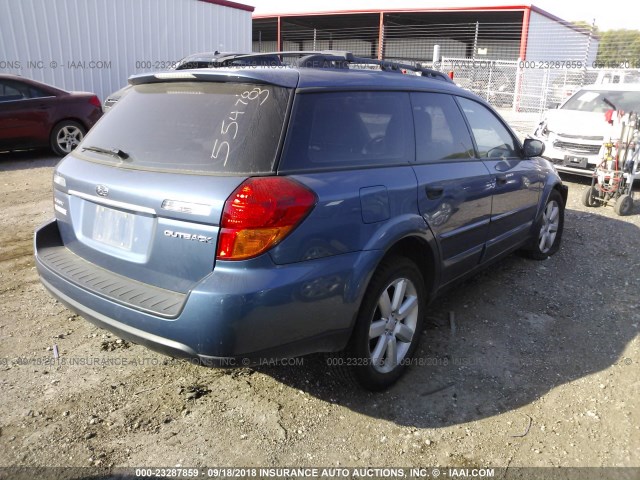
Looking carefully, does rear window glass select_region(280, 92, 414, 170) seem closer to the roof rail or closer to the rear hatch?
the rear hatch

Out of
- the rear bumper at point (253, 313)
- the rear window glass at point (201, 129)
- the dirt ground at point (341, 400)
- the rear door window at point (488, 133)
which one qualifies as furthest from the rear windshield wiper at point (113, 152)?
the rear door window at point (488, 133)

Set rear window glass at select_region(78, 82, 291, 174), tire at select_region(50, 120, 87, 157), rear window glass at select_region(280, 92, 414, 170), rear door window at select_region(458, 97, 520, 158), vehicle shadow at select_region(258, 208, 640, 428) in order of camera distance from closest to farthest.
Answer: rear window glass at select_region(78, 82, 291, 174)
rear window glass at select_region(280, 92, 414, 170)
vehicle shadow at select_region(258, 208, 640, 428)
rear door window at select_region(458, 97, 520, 158)
tire at select_region(50, 120, 87, 157)

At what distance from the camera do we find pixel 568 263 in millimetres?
5074

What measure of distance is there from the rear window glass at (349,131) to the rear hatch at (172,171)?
0.11 metres

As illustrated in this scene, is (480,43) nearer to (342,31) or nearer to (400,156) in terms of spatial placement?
A: (342,31)

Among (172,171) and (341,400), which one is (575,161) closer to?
(341,400)

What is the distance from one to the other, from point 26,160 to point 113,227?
8.45 meters

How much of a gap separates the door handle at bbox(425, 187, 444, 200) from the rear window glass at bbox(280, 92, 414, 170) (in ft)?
0.70

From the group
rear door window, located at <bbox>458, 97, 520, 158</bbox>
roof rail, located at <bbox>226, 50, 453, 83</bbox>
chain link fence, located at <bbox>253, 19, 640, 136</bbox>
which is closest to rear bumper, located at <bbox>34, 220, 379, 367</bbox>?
roof rail, located at <bbox>226, 50, 453, 83</bbox>

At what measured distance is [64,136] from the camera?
9.62 meters

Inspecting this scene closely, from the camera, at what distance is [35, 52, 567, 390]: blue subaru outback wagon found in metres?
2.19

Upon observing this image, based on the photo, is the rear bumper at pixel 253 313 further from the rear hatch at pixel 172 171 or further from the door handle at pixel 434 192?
the door handle at pixel 434 192

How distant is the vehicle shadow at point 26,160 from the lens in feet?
29.4

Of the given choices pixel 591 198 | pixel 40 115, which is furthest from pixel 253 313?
pixel 40 115
